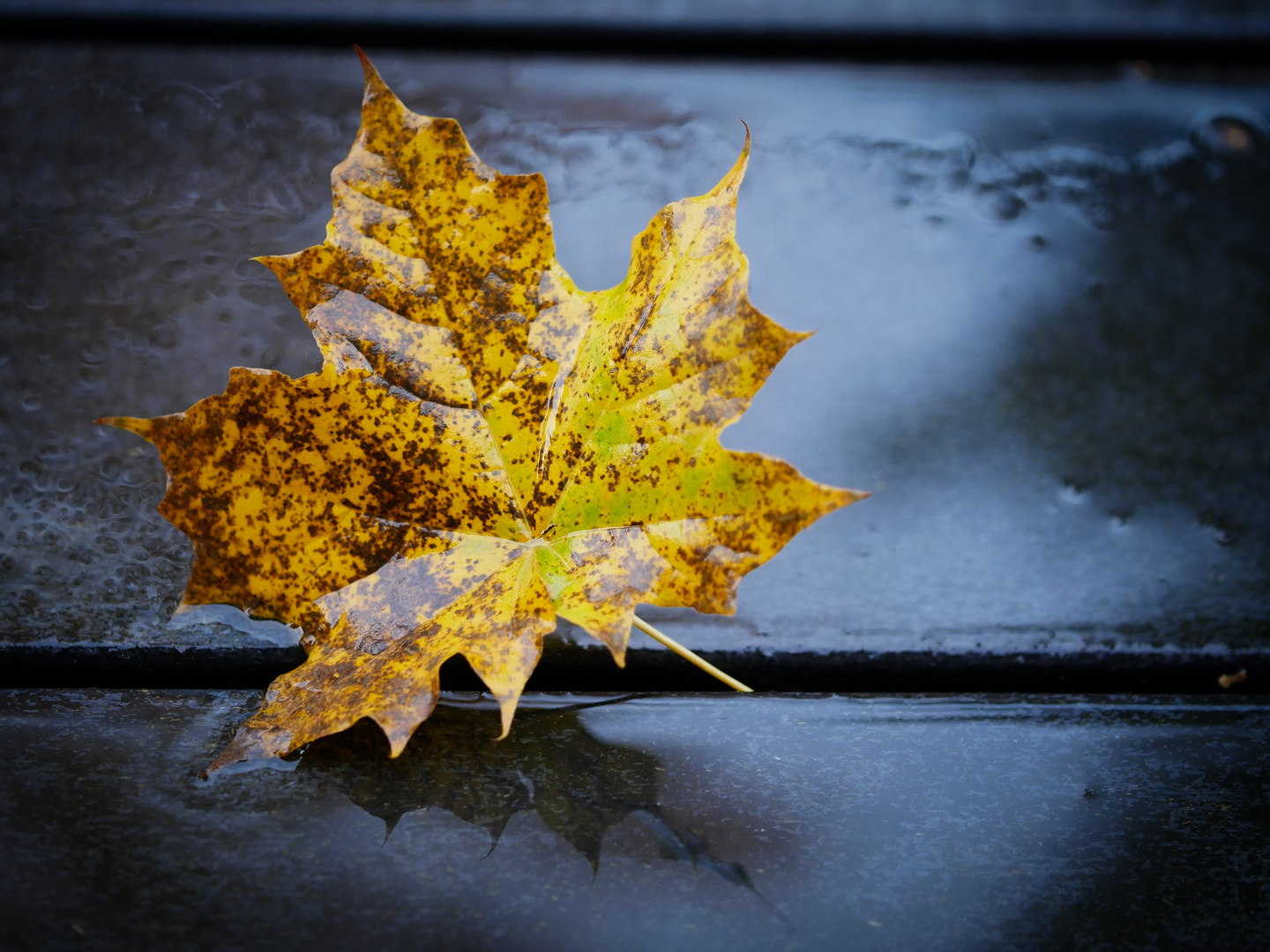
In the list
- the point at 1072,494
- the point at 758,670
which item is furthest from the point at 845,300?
the point at 758,670

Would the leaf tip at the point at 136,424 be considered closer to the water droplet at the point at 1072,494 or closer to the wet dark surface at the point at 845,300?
the wet dark surface at the point at 845,300

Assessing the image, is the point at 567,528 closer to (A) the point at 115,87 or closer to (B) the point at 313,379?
(B) the point at 313,379

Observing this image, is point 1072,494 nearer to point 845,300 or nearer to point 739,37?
point 845,300

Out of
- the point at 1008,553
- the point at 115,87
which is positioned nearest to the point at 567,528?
the point at 1008,553

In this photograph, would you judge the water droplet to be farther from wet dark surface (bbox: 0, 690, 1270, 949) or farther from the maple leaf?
the maple leaf

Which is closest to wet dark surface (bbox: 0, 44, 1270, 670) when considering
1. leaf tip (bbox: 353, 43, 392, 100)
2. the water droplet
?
the water droplet
